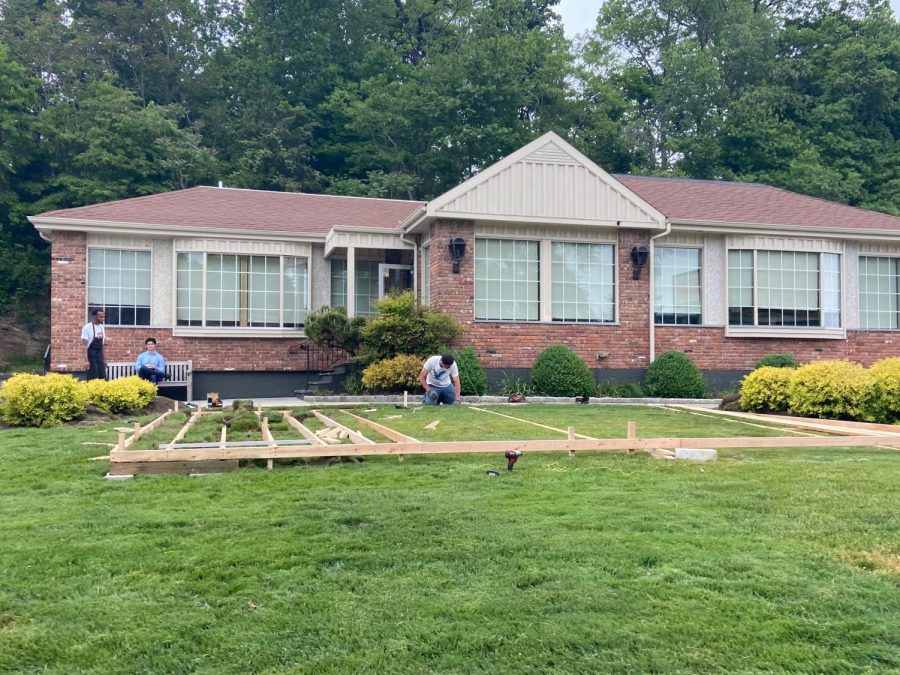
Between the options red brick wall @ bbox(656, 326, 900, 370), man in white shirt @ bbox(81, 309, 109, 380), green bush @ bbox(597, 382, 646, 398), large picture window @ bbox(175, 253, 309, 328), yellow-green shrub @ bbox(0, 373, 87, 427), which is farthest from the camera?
red brick wall @ bbox(656, 326, 900, 370)

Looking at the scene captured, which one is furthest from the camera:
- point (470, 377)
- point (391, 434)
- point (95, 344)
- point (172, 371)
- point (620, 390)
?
point (172, 371)

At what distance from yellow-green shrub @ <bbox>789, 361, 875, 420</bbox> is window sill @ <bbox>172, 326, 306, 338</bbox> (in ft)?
30.9

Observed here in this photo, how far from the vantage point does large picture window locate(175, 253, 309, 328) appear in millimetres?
14914

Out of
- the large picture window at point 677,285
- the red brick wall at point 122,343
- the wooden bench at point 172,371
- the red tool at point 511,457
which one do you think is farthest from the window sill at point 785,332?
the wooden bench at point 172,371

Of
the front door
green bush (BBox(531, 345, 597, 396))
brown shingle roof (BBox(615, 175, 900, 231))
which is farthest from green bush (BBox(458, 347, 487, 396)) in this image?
brown shingle roof (BBox(615, 175, 900, 231))

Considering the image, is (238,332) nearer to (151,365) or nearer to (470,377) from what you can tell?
(151,365)

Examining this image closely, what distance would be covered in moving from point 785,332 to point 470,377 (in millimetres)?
7016

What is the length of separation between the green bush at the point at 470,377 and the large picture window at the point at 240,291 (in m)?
4.15

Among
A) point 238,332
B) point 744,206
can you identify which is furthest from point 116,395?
point 744,206

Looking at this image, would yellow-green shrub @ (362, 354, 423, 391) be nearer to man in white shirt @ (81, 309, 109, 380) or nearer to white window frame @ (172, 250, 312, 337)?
white window frame @ (172, 250, 312, 337)

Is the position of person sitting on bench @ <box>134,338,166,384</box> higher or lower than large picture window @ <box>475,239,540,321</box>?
lower

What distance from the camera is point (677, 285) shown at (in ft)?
50.5

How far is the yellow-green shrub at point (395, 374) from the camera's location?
42.8 feet

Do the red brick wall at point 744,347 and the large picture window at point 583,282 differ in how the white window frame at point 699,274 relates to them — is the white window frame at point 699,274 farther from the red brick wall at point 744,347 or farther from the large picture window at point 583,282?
the large picture window at point 583,282
